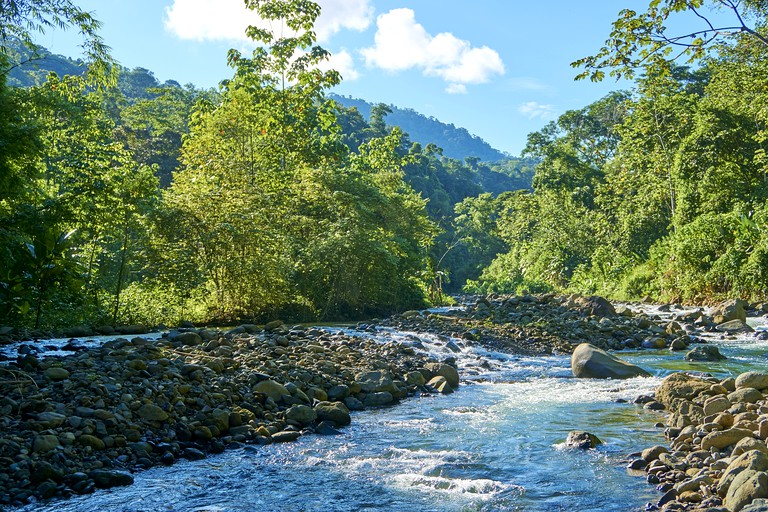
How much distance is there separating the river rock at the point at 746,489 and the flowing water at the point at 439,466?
676 mm

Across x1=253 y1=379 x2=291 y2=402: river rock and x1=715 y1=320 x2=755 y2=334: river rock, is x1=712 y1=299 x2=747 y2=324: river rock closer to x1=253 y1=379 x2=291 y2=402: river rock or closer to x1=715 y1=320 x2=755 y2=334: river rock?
x1=715 y1=320 x2=755 y2=334: river rock

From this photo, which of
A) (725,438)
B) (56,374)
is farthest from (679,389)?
(56,374)

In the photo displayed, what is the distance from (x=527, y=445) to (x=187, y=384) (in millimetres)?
3929

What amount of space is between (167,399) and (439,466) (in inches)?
122

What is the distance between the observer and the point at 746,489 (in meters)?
4.38

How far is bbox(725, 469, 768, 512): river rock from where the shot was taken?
4.30 m

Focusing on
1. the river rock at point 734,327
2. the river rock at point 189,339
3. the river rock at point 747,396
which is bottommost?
the river rock at point 747,396

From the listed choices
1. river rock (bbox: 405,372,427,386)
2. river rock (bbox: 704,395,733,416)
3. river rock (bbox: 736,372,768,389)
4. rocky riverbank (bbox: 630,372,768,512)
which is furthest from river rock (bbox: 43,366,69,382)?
river rock (bbox: 736,372,768,389)

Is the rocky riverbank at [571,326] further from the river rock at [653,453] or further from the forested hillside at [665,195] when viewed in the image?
the river rock at [653,453]

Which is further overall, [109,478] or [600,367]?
[600,367]

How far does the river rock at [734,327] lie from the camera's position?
608 inches

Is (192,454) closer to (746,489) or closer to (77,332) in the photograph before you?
(746,489)

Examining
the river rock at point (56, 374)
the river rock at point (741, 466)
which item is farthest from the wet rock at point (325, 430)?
the river rock at point (741, 466)

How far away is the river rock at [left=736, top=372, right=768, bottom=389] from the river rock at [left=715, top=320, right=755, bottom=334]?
8.48 m
